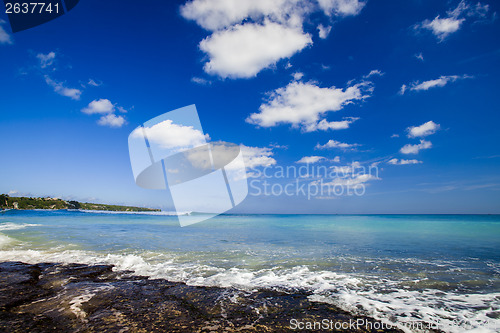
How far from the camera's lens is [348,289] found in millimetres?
5668

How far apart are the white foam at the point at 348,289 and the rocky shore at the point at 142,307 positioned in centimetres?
62

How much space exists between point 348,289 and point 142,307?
4832mm

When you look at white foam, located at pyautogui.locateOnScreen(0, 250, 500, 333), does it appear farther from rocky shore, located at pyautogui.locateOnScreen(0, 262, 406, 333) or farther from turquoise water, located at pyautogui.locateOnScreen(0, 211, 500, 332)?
rocky shore, located at pyautogui.locateOnScreen(0, 262, 406, 333)

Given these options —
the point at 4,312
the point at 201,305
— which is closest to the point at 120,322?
the point at 201,305

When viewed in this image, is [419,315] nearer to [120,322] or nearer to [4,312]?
[120,322]

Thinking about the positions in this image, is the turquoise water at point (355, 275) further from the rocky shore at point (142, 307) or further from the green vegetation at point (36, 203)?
the green vegetation at point (36, 203)

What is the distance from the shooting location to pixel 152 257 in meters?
9.19

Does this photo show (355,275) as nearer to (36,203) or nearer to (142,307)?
(142,307)

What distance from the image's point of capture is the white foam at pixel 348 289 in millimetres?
4199

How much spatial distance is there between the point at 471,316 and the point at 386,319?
74.0 inches

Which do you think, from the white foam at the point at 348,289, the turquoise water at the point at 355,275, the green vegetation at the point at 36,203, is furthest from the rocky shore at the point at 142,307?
the green vegetation at the point at 36,203

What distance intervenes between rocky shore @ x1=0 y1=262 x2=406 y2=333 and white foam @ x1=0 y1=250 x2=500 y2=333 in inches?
24.3

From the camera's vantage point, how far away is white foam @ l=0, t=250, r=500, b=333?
420 cm

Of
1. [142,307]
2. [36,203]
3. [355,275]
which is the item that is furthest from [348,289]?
[36,203]
